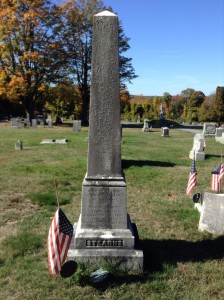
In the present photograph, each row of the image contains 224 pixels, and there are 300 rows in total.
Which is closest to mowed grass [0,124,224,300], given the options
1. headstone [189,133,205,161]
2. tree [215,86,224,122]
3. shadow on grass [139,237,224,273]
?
shadow on grass [139,237,224,273]

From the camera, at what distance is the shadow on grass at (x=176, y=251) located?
4.98 meters

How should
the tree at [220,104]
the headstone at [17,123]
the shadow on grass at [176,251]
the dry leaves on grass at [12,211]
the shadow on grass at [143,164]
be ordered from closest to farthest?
the shadow on grass at [176,251]
the dry leaves on grass at [12,211]
the shadow on grass at [143,164]
the headstone at [17,123]
the tree at [220,104]

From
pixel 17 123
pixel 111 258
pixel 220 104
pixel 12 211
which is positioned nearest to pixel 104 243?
pixel 111 258

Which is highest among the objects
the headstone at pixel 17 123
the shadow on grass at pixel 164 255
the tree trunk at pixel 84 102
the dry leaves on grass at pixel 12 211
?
the tree trunk at pixel 84 102

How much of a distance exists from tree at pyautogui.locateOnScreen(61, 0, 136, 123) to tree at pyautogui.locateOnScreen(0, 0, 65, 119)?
2144 mm

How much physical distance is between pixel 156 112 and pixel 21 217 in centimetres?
6295

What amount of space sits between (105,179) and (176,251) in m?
1.74

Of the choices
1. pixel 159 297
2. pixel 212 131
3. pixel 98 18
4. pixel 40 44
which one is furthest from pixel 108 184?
pixel 40 44

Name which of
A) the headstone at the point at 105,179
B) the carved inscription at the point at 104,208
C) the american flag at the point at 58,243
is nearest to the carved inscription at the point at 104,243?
the headstone at the point at 105,179

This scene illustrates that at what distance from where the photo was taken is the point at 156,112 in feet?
224

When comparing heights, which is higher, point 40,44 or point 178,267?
point 40,44

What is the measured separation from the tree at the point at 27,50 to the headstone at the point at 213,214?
106 feet

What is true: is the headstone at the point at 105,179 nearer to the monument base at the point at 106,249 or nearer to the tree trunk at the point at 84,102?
the monument base at the point at 106,249

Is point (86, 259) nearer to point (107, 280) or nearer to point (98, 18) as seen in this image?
point (107, 280)
